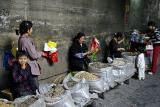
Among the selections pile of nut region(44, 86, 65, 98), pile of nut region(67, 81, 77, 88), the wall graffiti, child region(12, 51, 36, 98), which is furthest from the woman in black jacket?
the wall graffiti

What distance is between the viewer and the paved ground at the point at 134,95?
7.48 metres

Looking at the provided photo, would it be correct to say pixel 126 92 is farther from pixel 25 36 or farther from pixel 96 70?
pixel 25 36

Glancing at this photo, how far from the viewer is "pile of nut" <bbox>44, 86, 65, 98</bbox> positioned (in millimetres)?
6023

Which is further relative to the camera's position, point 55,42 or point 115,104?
point 55,42

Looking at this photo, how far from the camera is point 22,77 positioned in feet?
19.4

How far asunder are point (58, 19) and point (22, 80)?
9.30 ft

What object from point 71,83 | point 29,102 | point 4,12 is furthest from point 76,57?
point 29,102

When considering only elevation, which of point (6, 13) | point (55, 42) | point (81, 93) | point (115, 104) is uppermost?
point (6, 13)

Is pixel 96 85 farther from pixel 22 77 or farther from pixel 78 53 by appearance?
pixel 22 77

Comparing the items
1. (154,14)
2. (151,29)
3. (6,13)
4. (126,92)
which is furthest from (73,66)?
(154,14)

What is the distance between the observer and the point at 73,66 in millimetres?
8727

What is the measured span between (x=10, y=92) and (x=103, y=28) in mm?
5712

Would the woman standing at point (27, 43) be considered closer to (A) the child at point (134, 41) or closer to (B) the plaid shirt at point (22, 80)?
(B) the plaid shirt at point (22, 80)

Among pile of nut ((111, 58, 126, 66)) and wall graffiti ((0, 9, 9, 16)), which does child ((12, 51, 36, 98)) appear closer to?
wall graffiti ((0, 9, 9, 16))
